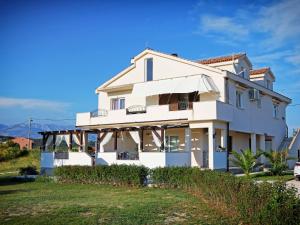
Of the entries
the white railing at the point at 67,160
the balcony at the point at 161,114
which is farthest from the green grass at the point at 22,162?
the balcony at the point at 161,114

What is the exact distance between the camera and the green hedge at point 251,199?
30.0ft

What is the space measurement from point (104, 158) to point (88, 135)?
16.2 feet

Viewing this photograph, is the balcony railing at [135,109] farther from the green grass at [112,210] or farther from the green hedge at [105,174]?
the green grass at [112,210]

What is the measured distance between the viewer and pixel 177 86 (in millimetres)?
30594

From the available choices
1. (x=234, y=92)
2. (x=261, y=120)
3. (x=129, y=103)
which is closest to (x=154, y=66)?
(x=129, y=103)

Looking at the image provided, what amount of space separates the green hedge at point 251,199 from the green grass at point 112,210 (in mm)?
498

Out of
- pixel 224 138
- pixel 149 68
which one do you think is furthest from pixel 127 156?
pixel 149 68

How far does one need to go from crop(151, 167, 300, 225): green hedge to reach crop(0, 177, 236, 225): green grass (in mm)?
498

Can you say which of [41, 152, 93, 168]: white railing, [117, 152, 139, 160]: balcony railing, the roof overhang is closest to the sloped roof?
the roof overhang

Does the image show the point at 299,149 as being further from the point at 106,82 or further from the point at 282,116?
the point at 106,82

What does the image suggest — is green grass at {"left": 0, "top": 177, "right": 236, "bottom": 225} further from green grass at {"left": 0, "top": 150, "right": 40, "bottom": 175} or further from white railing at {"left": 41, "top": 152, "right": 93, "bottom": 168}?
green grass at {"left": 0, "top": 150, "right": 40, "bottom": 175}

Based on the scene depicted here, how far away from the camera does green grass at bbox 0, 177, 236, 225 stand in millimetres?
11398

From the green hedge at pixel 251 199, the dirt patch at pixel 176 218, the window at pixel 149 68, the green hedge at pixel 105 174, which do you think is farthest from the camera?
the window at pixel 149 68

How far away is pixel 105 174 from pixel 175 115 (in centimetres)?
888
